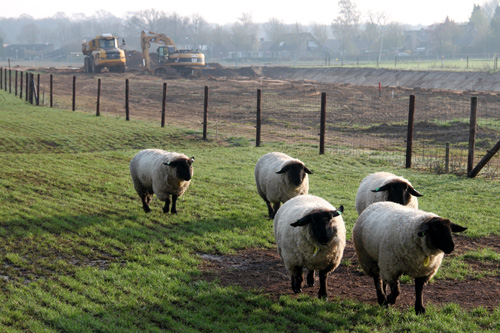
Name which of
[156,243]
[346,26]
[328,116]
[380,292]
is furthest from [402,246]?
[346,26]

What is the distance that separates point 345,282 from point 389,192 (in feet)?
5.93

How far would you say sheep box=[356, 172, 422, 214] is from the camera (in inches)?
358

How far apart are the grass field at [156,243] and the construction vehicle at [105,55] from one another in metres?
44.9

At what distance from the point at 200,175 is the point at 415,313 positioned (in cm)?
997

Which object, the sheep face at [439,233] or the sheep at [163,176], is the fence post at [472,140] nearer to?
the sheep at [163,176]

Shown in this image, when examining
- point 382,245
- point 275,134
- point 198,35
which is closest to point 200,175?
point 382,245

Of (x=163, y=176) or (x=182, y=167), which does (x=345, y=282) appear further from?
(x=163, y=176)

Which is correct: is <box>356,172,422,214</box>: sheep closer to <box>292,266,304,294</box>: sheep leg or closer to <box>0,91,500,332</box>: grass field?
<box>0,91,500,332</box>: grass field

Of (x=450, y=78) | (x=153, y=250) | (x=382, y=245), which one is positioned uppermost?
(x=450, y=78)

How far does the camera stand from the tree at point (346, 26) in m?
143

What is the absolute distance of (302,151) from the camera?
2094cm

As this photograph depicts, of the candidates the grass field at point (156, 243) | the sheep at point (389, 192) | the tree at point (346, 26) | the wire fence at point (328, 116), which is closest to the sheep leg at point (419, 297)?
the grass field at point (156, 243)

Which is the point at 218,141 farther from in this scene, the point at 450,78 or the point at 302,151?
the point at 450,78

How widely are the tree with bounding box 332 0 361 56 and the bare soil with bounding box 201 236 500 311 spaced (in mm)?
137674
